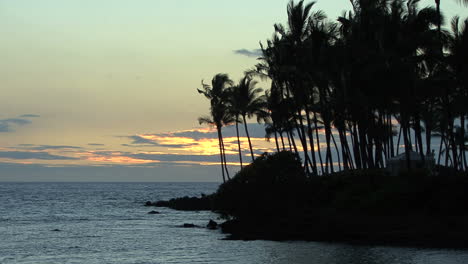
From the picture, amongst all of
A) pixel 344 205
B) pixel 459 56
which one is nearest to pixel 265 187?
pixel 344 205

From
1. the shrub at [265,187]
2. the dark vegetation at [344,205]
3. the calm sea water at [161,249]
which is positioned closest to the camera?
the calm sea water at [161,249]

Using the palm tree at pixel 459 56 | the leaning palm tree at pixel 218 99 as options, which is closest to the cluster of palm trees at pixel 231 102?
the leaning palm tree at pixel 218 99

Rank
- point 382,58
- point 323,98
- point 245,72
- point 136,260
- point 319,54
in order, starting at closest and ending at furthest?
point 136,260 → point 382,58 → point 319,54 → point 323,98 → point 245,72

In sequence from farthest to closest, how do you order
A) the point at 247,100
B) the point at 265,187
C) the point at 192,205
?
the point at 192,205
the point at 247,100
the point at 265,187

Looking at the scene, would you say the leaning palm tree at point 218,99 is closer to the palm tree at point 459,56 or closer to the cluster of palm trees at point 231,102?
the cluster of palm trees at point 231,102

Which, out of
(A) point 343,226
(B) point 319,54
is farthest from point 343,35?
(A) point 343,226

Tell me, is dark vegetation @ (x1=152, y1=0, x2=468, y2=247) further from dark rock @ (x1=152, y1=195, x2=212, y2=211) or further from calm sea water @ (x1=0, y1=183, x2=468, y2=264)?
dark rock @ (x1=152, y1=195, x2=212, y2=211)

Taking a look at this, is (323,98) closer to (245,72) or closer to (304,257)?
(245,72)

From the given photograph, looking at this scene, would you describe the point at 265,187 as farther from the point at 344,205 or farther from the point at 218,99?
the point at 218,99

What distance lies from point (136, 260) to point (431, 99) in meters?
28.4

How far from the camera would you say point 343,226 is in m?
37.9

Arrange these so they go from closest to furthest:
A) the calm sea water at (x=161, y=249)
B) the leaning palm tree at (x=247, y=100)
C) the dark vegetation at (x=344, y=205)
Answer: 1. the calm sea water at (x=161, y=249)
2. the dark vegetation at (x=344, y=205)
3. the leaning palm tree at (x=247, y=100)

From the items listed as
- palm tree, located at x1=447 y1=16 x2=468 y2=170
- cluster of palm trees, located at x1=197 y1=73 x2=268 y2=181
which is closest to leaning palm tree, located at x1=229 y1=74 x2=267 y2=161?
cluster of palm trees, located at x1=197 y1=73 x2=268 y2=181

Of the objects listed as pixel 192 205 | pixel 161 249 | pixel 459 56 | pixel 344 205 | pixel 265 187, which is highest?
pixel 459 56
